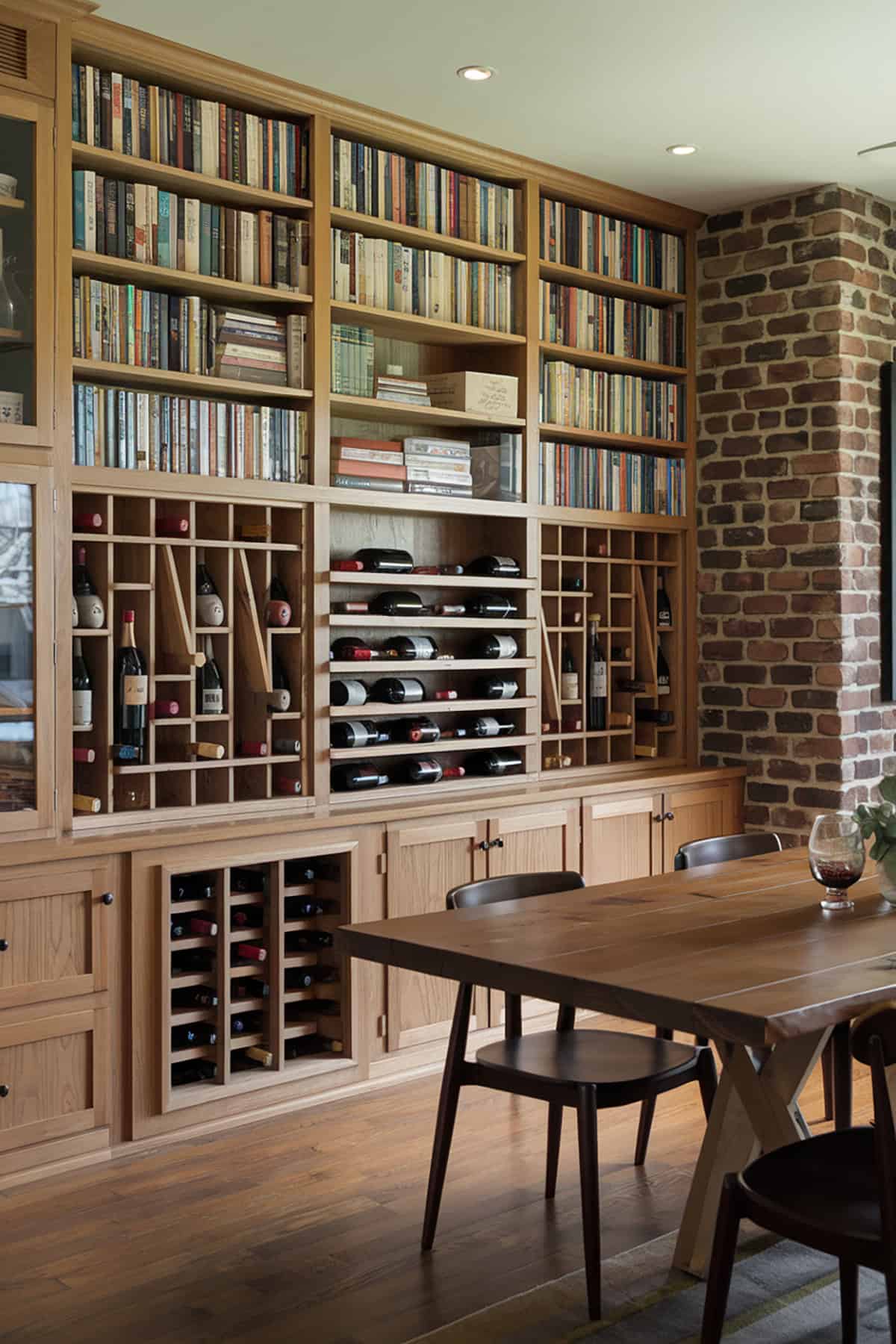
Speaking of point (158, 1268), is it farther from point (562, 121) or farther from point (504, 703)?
point (562, 121)

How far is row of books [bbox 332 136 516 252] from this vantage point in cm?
476

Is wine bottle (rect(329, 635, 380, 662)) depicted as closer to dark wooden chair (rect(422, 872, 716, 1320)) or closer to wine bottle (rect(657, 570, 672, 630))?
dark wooden chair (rect(422, 872, 716, 1320))

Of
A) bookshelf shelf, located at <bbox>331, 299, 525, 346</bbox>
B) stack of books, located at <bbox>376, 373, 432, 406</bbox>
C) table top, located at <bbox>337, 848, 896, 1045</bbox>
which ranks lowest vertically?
table top, located at <bbox>337, 848, 896, 1045</bbox>

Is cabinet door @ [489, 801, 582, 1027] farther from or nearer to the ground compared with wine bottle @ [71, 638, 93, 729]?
nearer to the ground

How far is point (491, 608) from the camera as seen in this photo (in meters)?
5.19

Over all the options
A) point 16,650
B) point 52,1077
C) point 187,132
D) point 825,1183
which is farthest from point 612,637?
point 825,1183

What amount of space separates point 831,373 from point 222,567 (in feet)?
8.46

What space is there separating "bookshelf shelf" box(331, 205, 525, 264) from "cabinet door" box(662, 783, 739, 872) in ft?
6.98

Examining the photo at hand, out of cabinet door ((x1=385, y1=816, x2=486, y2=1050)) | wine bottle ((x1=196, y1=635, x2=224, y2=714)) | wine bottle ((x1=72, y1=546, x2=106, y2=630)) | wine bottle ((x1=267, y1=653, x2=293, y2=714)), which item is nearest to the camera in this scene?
wine bottle ((x1=72, y1=546, x2=106, y2=630))

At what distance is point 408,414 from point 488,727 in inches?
45.3

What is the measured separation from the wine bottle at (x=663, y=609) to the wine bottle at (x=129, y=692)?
2.48 m

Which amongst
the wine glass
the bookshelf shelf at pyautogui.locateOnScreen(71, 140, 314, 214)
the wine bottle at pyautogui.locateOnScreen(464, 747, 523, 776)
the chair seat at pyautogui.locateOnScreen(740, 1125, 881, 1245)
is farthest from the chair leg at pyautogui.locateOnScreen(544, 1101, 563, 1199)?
the bookshelf shelf at pyautogui.locateOnScreen(71, 140, 314, 214)

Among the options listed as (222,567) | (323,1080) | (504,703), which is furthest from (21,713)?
(504,703)

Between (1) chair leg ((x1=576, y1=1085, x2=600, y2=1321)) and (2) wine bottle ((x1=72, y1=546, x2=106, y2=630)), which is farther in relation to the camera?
(2) wine bottle ((x1=72, y1=546, x2=106, y2=630))
